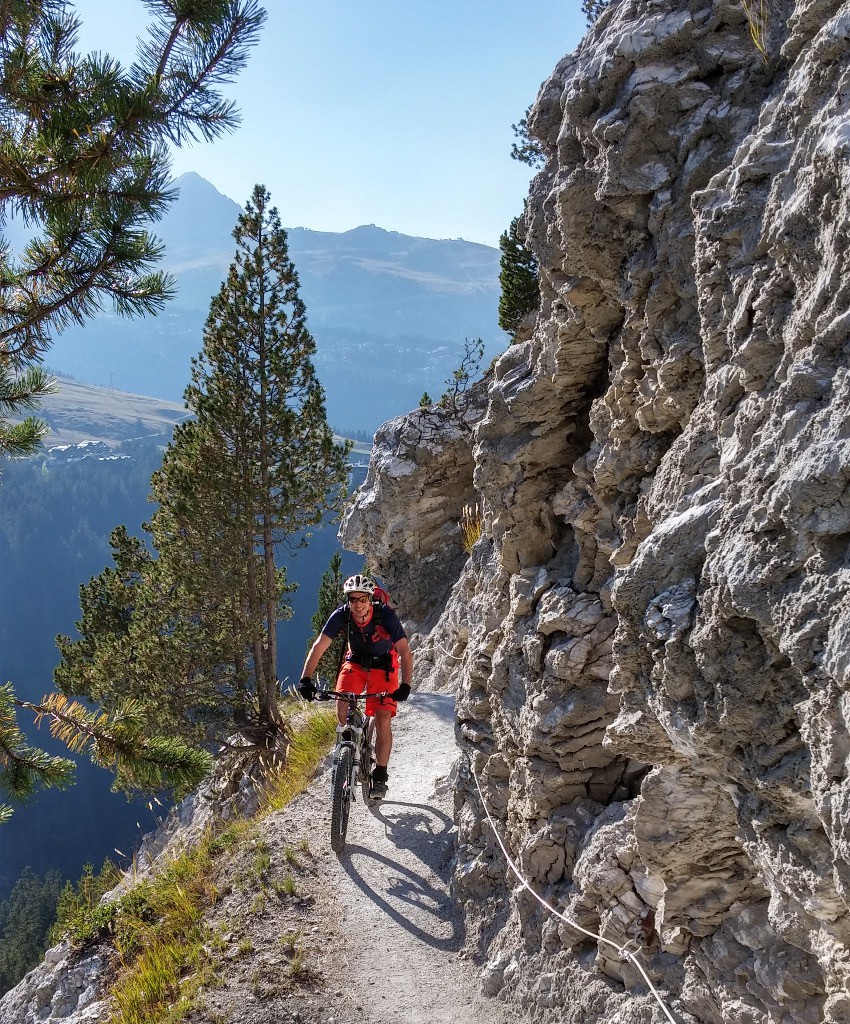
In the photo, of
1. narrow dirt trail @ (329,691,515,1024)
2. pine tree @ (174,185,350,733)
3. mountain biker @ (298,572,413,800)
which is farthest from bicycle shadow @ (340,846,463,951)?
pine tree @ (174,185,350,733)

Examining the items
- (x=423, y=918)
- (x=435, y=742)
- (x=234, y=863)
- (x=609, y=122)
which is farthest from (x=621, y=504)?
(x=435, y=742)

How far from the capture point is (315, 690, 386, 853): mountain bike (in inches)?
263

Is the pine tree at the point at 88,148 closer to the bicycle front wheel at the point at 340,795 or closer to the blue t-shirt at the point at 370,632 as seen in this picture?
the blue t-shirt at the point at 370,632

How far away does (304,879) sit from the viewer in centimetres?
663

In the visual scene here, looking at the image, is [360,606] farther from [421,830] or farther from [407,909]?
[407,909]

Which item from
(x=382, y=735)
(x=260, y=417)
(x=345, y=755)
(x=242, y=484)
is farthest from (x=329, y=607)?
(x=345, y=755)

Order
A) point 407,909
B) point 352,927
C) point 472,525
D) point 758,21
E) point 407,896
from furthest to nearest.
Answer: point 472,525 → point 407,896 → point 407,909 → point 352,927 → point 758,21

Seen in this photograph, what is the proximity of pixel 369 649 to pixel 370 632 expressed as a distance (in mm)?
164

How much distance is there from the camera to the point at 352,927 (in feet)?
19.7

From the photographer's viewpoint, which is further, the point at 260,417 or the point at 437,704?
the point at 260,417

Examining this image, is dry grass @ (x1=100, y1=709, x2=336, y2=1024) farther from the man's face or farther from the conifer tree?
the conifer tree

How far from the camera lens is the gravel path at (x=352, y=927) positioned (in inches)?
205

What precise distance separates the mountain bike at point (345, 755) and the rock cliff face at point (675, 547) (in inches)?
38.8

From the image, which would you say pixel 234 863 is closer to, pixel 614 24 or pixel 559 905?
pixel 559 905
